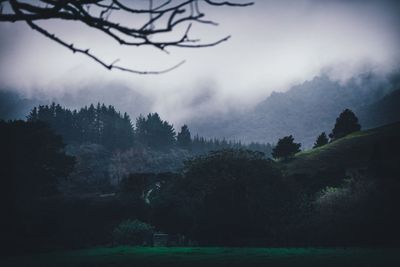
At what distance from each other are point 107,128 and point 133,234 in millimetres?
126918

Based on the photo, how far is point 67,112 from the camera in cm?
15525

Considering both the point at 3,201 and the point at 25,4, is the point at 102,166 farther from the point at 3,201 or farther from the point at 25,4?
the point at 25,4

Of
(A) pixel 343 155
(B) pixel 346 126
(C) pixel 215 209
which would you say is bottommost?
(C) pixel 215 209

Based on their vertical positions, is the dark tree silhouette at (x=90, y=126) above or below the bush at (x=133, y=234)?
above

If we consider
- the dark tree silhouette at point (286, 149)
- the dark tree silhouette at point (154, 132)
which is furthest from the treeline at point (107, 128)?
the dark tree silhouette at point (286, 149)

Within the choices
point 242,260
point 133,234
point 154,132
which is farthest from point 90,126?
point 242,260

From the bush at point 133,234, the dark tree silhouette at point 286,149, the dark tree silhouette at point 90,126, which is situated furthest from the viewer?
the dark tree silhouette at point 90,126

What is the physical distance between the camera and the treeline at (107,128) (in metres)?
150

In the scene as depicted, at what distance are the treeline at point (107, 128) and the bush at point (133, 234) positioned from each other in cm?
11548

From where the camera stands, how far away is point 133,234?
35531 mm

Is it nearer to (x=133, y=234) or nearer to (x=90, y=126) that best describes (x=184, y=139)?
(x=90, y=126)

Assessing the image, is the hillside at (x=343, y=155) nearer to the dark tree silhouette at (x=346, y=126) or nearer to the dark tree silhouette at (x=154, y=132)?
the dark tree silhouette at (x=346, y=126)

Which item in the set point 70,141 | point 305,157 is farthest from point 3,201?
point 70,141

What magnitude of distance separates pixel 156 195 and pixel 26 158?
61.9ft
